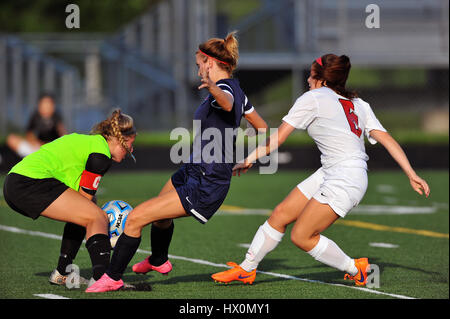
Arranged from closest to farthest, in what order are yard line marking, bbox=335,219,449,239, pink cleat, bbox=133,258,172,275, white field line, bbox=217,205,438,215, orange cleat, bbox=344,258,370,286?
orange cleat, bbox=344,258,370,286, pink cleat, bbox=133,258,172,275, yard line marking, bbox=335,219,449,239, white field line, bbox=217,205,438,215

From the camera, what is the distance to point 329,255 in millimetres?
7469

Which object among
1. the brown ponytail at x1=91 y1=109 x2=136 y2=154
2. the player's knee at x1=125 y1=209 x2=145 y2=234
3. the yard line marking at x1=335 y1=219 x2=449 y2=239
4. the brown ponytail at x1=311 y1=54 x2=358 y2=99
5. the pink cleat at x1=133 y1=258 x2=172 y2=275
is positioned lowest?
the yard line marking at x1=335 y1=219 x2=449 y2=239

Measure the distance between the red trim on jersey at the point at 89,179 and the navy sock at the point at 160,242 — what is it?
0.72 m

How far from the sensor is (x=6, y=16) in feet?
144

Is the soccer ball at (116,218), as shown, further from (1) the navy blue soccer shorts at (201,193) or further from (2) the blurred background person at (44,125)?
(2) the blurred background person at (44,125)

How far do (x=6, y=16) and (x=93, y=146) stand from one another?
38398 mm

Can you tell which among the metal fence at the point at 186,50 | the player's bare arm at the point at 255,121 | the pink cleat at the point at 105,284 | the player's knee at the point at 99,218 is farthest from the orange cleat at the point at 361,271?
the metal fence at the point at 186,50

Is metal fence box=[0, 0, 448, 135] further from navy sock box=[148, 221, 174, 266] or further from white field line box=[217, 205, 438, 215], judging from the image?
navy sock box=[148, 221, 174, 266]

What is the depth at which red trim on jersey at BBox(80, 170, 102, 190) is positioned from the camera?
23.9 feet

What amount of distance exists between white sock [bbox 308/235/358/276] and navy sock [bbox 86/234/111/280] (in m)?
1.68

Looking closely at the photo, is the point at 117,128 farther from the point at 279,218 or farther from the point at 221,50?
the point at 279,218

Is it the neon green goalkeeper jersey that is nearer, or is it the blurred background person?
the neon green goalkeeper jersey

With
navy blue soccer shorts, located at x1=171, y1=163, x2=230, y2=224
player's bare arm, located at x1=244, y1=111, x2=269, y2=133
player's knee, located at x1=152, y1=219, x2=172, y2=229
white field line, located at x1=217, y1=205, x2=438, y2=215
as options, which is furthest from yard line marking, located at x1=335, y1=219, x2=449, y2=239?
navy blue soccer shorts, located at x1=171, y1=163, x2=230, y2=224

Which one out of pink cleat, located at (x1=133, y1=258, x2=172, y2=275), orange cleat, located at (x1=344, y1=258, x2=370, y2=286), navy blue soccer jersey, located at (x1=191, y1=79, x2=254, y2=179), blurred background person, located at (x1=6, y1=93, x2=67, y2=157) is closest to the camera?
navy blue soccer jersey, located at (x1=191, y1=79, x2=254, y2=179)
